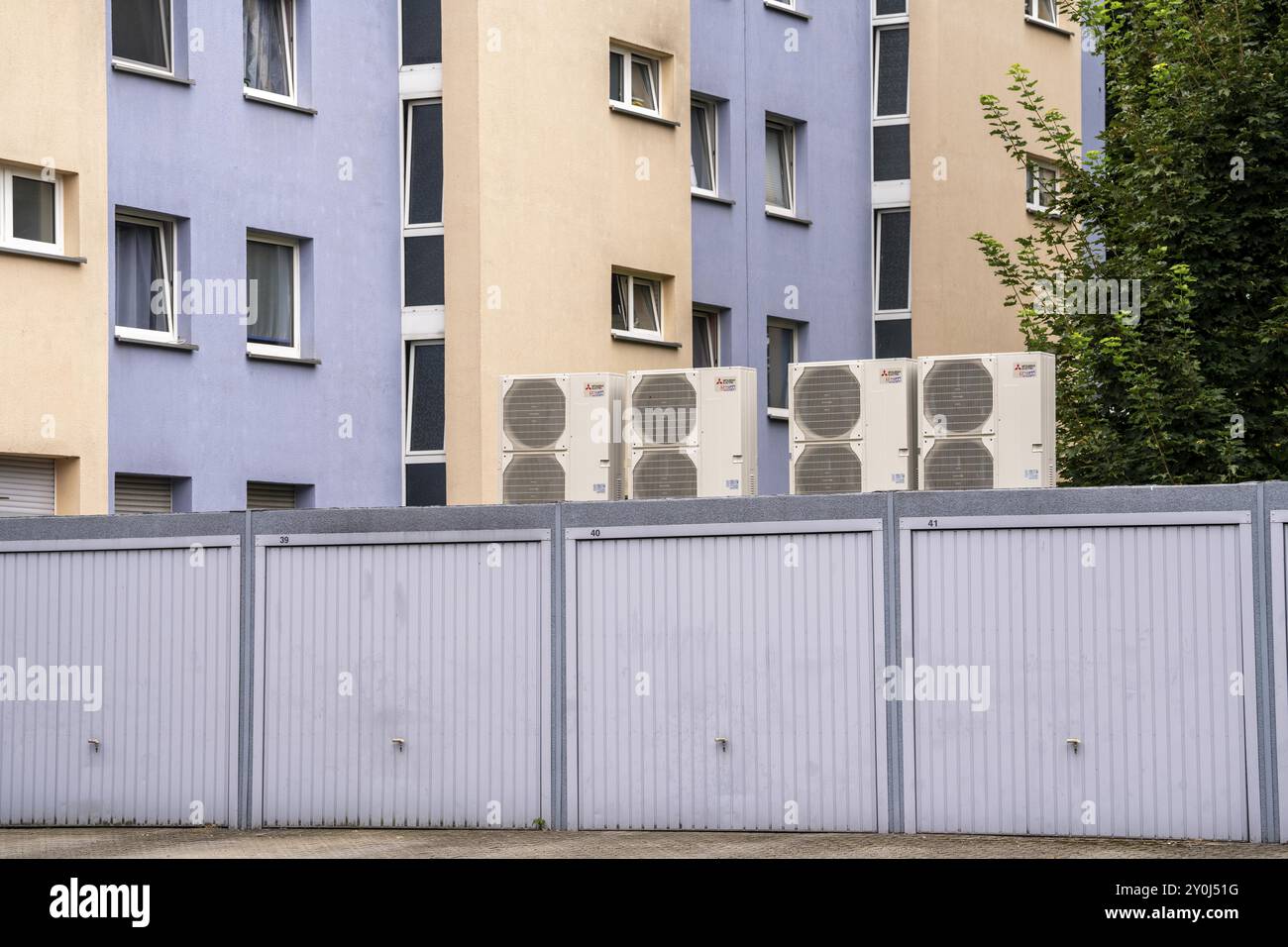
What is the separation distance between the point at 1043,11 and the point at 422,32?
14210 mm

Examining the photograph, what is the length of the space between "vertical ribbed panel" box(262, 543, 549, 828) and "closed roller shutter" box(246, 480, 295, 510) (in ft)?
25.3

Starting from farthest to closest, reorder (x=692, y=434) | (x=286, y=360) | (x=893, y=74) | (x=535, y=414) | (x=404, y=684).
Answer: (x=893, y=74) → (x=286, y=360) → (x=535, y=414) → (x=404, y=684) → (x=692, y=434)

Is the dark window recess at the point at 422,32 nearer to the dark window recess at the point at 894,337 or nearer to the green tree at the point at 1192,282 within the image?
the green tree at the point at 1192,282

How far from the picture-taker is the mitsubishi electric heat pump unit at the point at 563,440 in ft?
52.6

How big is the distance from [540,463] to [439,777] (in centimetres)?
261

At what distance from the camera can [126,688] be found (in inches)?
654

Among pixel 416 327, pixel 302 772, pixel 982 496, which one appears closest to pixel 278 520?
pixel 302 772

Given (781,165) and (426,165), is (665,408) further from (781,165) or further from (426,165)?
(781,165)

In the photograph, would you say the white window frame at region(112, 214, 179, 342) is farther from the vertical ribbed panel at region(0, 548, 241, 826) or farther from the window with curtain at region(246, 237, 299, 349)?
the vertical ribbed panel at region(0, 548, 241, 826)

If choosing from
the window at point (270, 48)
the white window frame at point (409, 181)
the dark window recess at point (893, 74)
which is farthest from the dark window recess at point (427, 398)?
the dark window recess at point (893, 74)

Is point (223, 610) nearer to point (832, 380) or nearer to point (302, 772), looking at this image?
point (302, 772)

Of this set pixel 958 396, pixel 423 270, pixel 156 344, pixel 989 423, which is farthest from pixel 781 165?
pixel 989 423

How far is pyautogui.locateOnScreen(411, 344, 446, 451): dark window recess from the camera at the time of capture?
25.4m

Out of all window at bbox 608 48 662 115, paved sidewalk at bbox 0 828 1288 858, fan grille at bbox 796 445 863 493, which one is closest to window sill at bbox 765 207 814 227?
window at bbox 608 48 662 115
